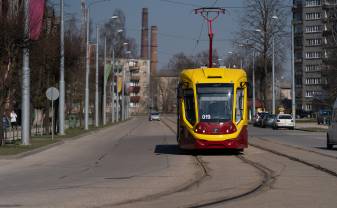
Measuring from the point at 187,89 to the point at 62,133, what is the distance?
22195mm

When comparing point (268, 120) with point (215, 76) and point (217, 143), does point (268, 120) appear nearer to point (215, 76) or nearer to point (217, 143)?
point (215, 76)

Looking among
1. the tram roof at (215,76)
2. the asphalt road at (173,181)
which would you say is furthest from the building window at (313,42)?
the tram roof at (215,76)

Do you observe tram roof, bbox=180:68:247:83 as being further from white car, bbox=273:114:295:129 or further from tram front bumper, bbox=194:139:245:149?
white car, bbox=273:114:295:129

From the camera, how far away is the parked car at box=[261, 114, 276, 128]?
7128 cm

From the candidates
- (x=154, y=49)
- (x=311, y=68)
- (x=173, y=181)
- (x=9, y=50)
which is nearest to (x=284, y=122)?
(x=9, y=50)

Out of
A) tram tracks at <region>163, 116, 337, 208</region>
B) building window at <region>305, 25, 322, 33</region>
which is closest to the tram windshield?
tram tracks at <region>163, 116, 337, 208</region>

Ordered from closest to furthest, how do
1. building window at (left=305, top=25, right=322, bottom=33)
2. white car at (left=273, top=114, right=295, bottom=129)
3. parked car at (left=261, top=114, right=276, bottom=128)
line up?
white car at (left=273, top=114, right=295, bottom=129)
parked car at (left=261, top=114, right=276, bottom=128)
building window at (left=305, top=25, right=322, bottom=33)

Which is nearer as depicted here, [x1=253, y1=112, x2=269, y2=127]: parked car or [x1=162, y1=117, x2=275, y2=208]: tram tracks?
[x1=162, y1=117, x2=275, y2=208]: tram tracks

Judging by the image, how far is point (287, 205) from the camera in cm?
1280

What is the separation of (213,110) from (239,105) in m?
0.99

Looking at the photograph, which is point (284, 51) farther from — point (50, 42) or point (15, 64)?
point (15, 64)

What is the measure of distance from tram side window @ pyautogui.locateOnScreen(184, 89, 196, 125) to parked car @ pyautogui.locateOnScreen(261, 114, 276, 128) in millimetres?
43900

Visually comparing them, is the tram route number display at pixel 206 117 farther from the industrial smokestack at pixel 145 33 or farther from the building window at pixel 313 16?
the industrial smokestack at pixel 145 33

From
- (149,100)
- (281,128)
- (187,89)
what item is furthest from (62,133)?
(149,100)
